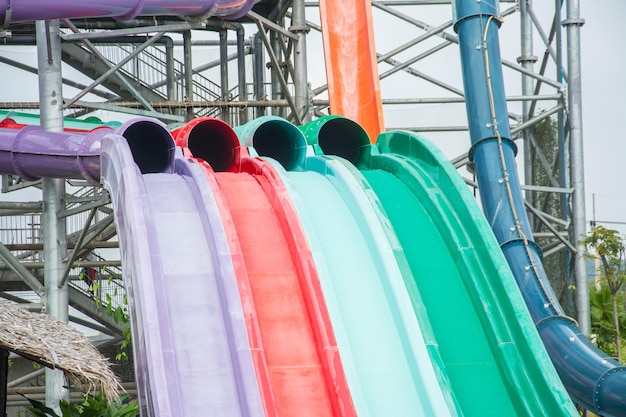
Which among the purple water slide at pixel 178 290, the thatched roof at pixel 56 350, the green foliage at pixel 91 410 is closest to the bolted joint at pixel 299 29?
the purple water slide at pixel 178 290

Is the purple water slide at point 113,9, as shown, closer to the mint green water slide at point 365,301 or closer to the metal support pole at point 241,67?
the mint green water slide at point 365,301

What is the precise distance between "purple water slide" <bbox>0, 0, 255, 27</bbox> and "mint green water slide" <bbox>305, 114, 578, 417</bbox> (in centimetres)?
218

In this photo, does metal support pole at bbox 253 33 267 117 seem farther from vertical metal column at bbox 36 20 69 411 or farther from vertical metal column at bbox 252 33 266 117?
vertical metal column at bbox 36 20 69 411

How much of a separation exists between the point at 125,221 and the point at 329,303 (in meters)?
1.63

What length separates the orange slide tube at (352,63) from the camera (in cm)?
1249

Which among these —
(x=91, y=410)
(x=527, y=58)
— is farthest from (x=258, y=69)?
(x=91, y=410)

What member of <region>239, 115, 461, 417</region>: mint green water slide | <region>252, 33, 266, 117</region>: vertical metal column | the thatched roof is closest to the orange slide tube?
<region>252, 33, 266, 117</region>: vertical metal column

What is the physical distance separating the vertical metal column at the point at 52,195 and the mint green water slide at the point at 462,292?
10.7 ft

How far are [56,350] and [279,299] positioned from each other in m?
1.67

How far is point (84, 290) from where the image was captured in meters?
16.0

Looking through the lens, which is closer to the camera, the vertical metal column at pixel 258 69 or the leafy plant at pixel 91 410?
the leafy plant at pixel 91 410

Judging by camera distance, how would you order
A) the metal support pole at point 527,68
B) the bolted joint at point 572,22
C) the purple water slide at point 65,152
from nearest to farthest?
1. the purple water slide at point 65,152
2. the bolted joint at point 572,22
3. the metal support pole at point 527,68

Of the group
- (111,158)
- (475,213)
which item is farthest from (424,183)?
(111,158)

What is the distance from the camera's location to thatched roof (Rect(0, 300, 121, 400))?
773cm
